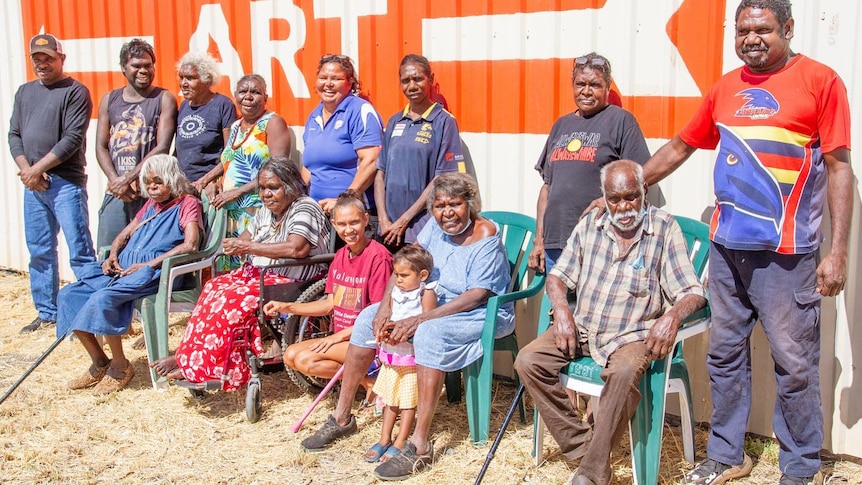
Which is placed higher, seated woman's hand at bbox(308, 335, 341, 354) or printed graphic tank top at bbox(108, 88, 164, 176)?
printed graphic tank top at bbox(108, 88, 164, 176)

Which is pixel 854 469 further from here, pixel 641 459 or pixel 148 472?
pixel 148 472

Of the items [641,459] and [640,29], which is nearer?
[641,459]

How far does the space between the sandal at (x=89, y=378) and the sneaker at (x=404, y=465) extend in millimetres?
2017

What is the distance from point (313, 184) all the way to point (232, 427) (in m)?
1.47

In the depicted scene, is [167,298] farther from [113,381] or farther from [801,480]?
[801,480]

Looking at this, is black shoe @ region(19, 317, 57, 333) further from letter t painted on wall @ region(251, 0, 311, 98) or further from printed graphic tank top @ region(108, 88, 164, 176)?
letter t painted on wall @ region(251, 0, 311, 98)

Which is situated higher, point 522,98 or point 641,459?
point 522,98

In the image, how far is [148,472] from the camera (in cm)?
377

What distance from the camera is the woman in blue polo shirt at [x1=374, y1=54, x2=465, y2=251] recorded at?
4.44 m

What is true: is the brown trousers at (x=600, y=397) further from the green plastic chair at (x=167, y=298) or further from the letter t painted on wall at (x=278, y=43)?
the letter t painted on wall at (x=278, y=43)

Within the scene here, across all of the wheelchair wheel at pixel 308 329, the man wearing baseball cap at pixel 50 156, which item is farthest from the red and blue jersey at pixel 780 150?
the man wearing baseball cap at pixel 50 156

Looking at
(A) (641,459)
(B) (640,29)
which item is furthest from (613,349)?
(B) (640,29)

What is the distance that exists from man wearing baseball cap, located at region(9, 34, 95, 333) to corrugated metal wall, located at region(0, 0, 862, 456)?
76 cm

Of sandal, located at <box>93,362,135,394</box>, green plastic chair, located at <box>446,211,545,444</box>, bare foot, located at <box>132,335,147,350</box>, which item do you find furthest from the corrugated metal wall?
sandal, located at <box>93,362,135,394</box>
